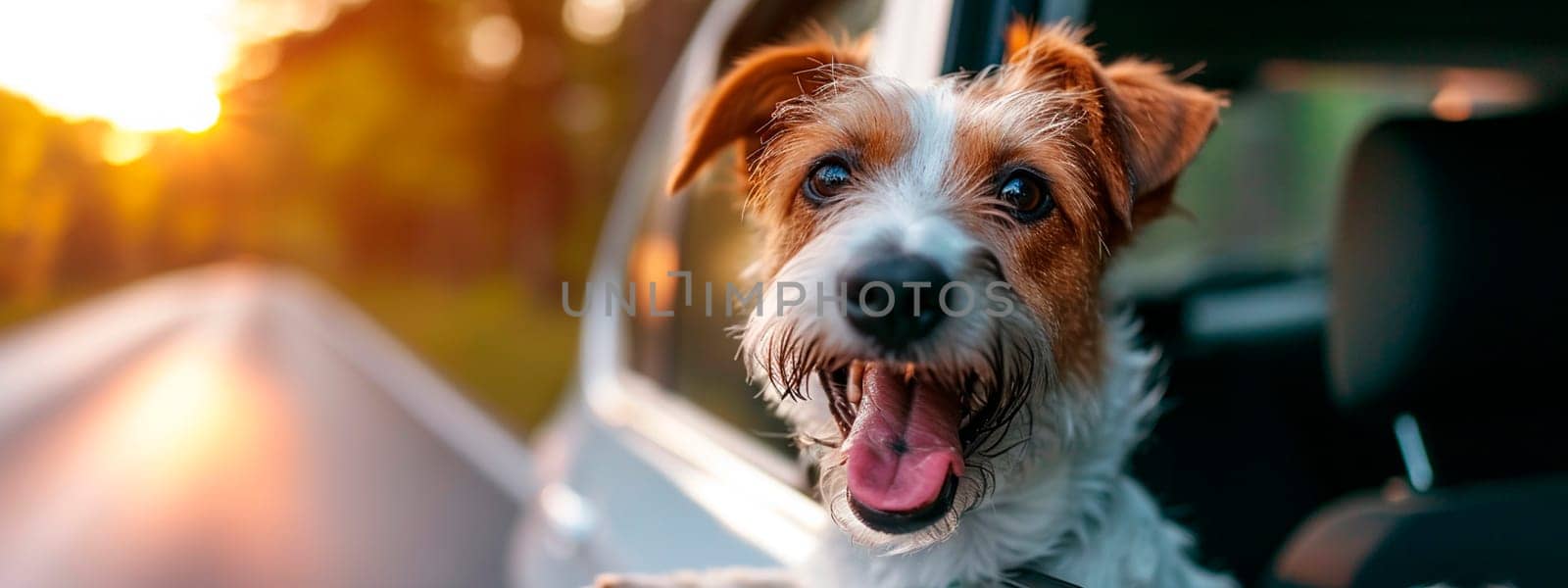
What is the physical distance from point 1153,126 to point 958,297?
22.3 inches

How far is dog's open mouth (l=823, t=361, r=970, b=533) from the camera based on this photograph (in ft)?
5.46

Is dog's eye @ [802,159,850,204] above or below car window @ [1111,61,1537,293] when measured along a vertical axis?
above

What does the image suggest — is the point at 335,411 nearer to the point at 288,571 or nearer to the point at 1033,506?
the point at 288,571

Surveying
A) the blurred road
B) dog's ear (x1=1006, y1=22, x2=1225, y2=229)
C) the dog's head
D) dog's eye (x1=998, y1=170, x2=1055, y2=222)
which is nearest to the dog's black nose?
the dog's head

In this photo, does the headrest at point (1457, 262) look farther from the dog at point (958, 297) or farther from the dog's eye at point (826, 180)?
the dog's eye at point (826, 180)

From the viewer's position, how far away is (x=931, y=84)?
6.59 ft

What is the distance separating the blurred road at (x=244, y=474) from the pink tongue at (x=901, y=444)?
208 inches

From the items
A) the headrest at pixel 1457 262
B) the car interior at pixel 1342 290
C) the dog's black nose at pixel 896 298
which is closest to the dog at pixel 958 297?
the dog's black nose at pixel 896 298

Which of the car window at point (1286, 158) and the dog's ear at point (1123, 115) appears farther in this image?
the car window at point (1286, 158)

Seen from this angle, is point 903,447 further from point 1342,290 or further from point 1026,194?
point 1342,290

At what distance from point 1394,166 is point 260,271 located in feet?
217

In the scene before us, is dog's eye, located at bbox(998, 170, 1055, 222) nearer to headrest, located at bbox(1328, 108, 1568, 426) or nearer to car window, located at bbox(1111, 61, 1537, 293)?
headrest, located at bbox(1328, 108, 1568, 426)

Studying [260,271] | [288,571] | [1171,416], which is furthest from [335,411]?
[260,271]

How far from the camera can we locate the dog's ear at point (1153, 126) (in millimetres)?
1986
